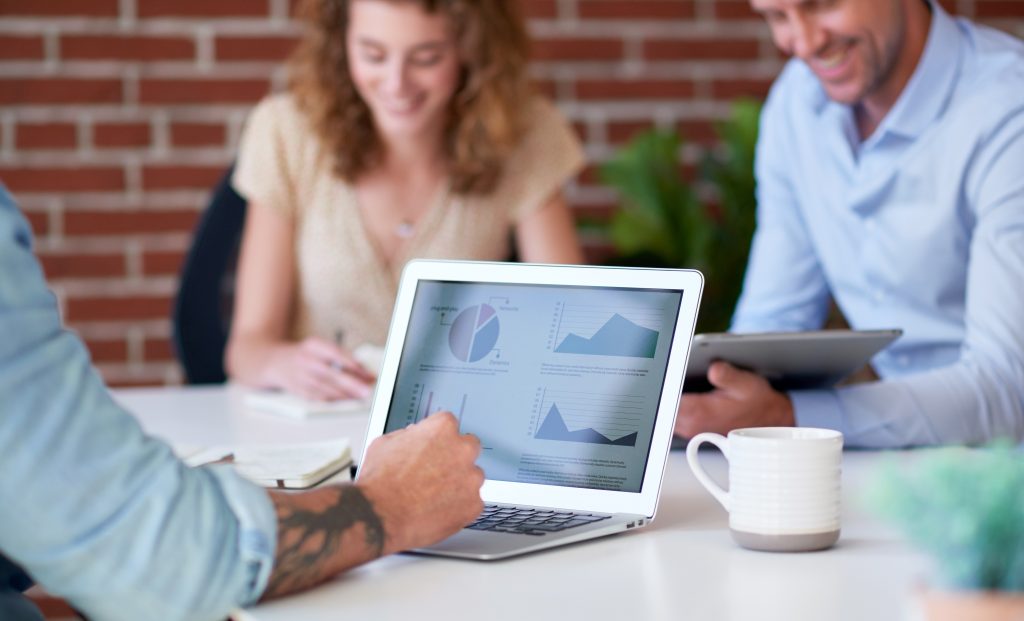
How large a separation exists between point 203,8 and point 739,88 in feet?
4.49

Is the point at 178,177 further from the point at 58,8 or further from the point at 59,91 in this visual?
the point at 58,8

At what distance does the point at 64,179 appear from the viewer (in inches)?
121

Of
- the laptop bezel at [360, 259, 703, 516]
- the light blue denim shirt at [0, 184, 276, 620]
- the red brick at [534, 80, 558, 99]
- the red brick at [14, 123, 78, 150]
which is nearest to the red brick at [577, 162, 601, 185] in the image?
the red brick at [534, 80, 558, 99]

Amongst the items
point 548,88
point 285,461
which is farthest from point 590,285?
point 548,88

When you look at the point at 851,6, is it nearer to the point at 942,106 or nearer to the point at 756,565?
the point at 942,106

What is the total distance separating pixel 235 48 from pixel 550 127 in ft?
2.93

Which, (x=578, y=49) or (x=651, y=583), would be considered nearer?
(x=651, y=583)

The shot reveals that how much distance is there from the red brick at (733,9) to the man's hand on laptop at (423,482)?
2479mm

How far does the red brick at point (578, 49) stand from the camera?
3.24m

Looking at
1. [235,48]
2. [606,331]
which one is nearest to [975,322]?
[606,331]

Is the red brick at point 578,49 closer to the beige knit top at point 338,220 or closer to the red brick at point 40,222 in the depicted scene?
the beige knit top at point 338,220

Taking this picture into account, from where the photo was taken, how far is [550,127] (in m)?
2.72

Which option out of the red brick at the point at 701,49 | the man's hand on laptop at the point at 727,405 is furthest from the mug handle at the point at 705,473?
the red brick at the point at 701,49

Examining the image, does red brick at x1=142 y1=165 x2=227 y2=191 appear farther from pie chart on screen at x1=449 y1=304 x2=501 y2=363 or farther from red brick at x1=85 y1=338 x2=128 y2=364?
pie chart on screen at x1=449 y1=304 x2=501 y2=363
